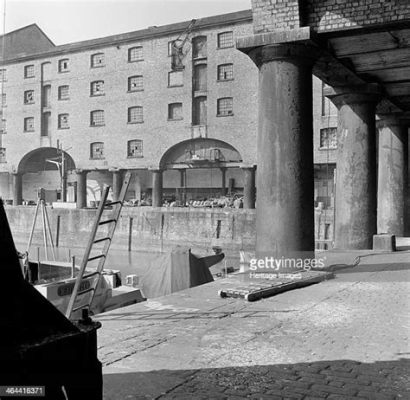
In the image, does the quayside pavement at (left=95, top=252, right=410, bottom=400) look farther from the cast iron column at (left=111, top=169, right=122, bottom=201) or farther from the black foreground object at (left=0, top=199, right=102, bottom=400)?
the cast iron column at (left=111, top=169, right=122, bottom=201)

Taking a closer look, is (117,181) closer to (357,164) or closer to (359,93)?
(357,164)

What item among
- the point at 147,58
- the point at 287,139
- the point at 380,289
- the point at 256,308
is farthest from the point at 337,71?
the point at 147,58

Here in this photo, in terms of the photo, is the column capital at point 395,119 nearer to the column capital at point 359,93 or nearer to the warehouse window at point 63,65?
the column capital at point 359,93

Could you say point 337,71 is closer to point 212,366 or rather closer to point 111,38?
point 212,366

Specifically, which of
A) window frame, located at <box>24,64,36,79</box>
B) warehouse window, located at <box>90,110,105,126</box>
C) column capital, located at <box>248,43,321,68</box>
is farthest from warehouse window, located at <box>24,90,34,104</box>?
column capital, located at <box>248,43,321,68</box>

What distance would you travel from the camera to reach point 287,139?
822cm

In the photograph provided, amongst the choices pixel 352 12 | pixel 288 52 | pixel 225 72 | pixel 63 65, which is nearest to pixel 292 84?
pixel 288 52

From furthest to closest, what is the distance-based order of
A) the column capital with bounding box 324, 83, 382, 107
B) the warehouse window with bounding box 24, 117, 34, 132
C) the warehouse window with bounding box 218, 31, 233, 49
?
the warehouse window with bounding box 24, 117, 34, 132 < the warehouse window with bounding box 218, 31, 233, 49 < the column capital with bounding box 324, 83, 382, 107

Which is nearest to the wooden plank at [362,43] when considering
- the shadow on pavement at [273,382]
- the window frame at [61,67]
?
the shadow on pavement at [273,382]

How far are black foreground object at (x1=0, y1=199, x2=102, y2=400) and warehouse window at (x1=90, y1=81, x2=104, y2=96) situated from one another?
42.6 m

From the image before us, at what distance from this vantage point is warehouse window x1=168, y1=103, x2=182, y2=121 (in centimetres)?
3969

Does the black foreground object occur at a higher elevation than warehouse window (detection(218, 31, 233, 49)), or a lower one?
lower

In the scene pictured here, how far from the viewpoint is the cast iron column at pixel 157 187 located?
131ft

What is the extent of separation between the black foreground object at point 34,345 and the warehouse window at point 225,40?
123 feet
